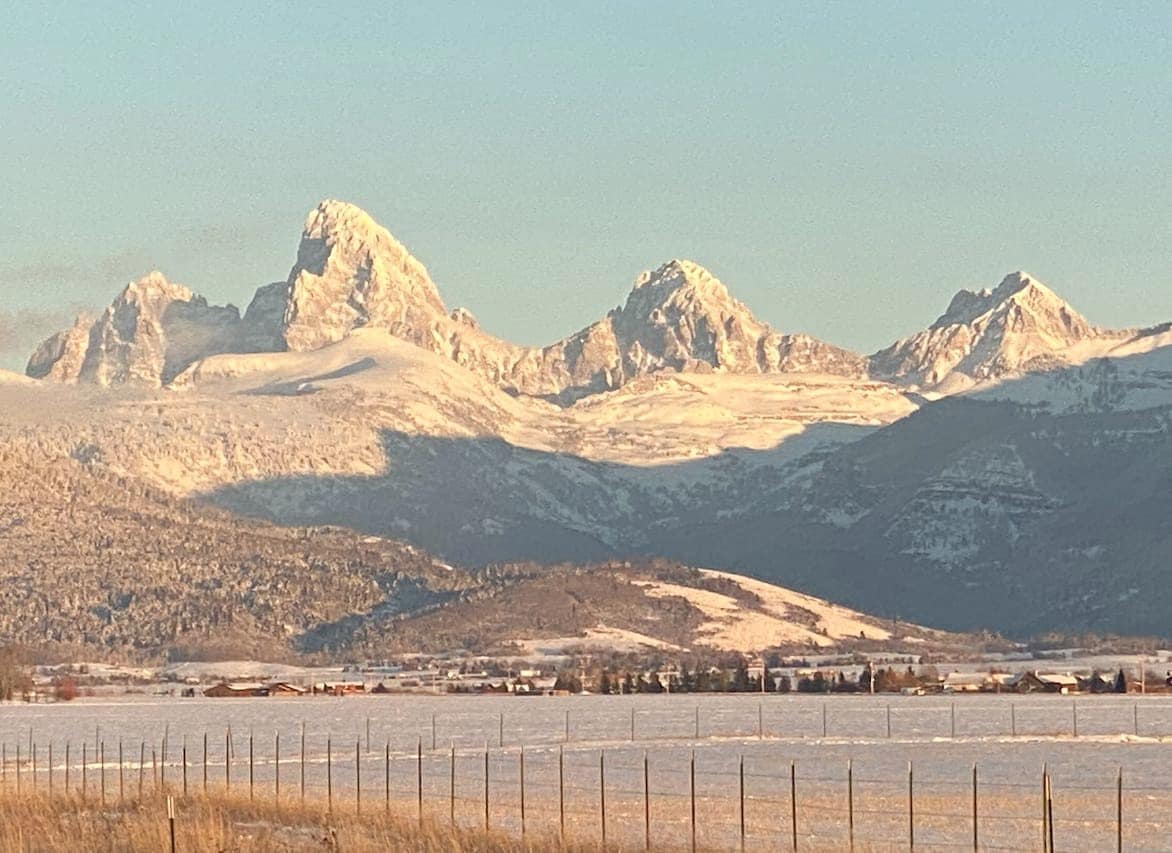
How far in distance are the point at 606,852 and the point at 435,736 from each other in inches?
3624

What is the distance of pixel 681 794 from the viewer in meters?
93.4

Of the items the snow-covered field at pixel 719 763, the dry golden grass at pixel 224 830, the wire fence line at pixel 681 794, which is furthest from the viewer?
the snow-covered field at pixel 719 763

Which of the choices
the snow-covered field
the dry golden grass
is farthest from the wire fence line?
the dry golden grass

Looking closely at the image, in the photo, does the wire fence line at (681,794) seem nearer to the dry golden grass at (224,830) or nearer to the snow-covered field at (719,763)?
the snow-covered field at (719,763)

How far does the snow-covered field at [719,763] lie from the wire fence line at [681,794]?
0.66ft

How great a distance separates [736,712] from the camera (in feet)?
641

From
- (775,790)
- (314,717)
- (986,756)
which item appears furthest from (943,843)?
(314,717)

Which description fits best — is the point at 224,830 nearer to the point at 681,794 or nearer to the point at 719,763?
the point at 681,794

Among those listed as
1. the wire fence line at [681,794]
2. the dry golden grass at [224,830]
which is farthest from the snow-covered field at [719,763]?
the dry golden grass at [224,830]

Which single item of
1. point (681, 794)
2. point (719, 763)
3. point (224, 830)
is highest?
point (224, 830)

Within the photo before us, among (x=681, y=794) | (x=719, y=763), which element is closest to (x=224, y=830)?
(x=681, y=794)

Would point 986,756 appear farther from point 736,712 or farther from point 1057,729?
point 736,712

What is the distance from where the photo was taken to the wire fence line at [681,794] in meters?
72.2

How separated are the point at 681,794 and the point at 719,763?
24741 mm
